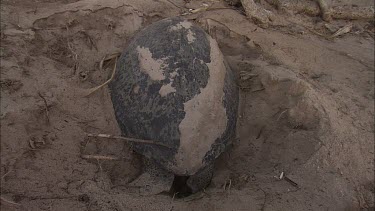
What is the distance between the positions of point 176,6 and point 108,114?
125 centimetres

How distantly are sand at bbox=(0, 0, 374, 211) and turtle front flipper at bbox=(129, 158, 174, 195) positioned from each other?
0.07m

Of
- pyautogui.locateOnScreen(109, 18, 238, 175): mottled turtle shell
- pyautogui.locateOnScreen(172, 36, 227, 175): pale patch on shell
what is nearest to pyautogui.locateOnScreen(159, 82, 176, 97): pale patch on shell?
pyautogui.locateOnScreen(109, 18, 238, 175): mottled turtle shell

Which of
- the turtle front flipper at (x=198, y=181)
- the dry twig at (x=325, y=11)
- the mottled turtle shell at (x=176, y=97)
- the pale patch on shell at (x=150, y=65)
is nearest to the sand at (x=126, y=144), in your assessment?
the turtle front flipper at (x=198, y=181)

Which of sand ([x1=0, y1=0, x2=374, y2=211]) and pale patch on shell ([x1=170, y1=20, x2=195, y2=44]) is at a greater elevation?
pale patch on shell ([x1=170, y1=20, x2=195, y2=44])

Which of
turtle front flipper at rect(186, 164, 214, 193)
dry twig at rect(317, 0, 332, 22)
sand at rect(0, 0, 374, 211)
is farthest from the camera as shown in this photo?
dry twig at rect(317, 0, 332, 22)

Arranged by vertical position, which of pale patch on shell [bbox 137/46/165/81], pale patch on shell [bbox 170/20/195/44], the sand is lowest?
the sand

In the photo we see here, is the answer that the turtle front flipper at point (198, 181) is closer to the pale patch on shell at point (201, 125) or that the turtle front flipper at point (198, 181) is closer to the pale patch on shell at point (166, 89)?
the pale patch on shell at point (201, 125)

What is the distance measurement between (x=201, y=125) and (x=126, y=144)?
487mm

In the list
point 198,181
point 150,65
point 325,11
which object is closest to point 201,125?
point 198,181

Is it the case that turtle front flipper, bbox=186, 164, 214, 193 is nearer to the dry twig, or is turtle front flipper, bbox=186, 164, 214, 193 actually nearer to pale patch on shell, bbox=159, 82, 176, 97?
pale patch on shell, bbox=159, 82, 176, 97

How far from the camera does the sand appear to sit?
2.19 meters

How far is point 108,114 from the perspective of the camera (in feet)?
8.43

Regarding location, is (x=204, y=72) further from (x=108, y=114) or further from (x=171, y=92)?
(x=108, y=114)

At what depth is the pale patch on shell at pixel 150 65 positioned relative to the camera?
2.45 m
